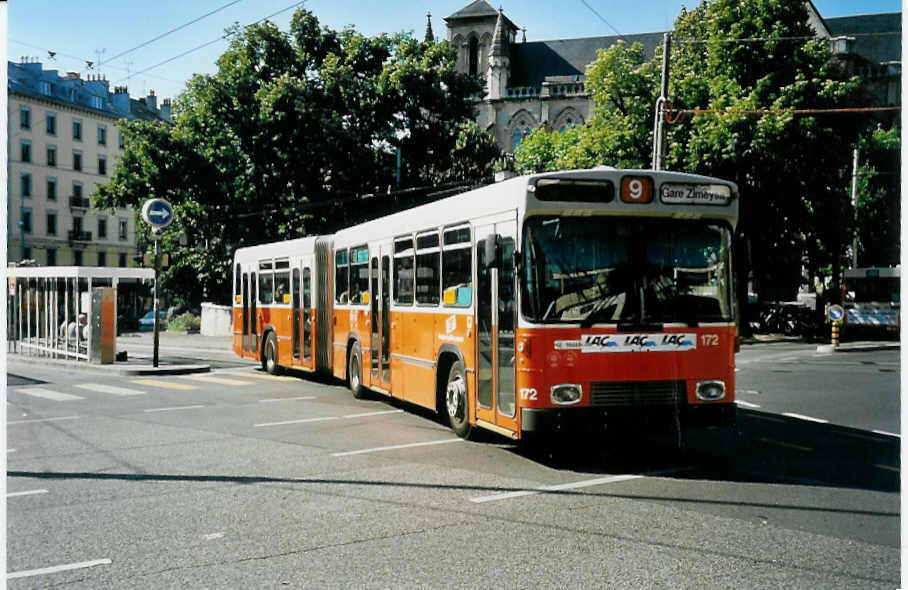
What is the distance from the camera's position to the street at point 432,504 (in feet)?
17.9

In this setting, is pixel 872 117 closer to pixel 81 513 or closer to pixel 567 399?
pixel 567 399

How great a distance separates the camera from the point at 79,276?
2267 cm

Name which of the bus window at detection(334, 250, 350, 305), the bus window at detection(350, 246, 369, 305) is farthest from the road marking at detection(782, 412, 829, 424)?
the bus window at detection(334, 250, 350, 305)

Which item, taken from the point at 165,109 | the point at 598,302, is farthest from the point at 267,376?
the point at 165,109

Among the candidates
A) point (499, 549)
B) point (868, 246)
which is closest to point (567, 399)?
point (499, 549)

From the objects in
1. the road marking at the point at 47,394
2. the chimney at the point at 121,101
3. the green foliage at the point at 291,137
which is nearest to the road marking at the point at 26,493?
the road marking at the point at 47,394

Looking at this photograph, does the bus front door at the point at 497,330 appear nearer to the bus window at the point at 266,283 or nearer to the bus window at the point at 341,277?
the bus window at the point at 341,277

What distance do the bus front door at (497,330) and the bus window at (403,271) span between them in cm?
239

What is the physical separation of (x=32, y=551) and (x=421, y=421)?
21.7 ft

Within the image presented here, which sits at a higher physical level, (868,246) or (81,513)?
(868,246)

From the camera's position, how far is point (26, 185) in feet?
209

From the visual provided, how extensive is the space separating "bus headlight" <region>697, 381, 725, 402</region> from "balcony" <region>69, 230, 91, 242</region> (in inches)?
2641

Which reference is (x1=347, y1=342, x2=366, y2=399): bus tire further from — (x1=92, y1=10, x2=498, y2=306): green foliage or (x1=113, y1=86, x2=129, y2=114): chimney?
(x1=113, y1=86, x2=129, y2=114): chimney

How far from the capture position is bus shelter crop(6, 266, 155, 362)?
22.4 metres
